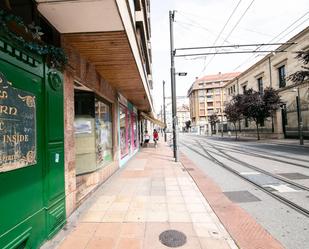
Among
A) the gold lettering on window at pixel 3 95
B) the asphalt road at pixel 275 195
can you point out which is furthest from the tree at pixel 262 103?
the gold lettering on window at pixel 3 95

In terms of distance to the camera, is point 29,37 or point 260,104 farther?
point 260,104

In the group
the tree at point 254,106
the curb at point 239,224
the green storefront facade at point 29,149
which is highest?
the tree at point 254,106

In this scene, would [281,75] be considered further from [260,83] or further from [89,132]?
[89,132]

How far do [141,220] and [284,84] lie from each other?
109 feet

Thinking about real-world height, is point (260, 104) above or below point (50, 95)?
above

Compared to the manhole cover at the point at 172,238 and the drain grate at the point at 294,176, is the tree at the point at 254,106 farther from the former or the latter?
the manhole cover at the point at 172,238

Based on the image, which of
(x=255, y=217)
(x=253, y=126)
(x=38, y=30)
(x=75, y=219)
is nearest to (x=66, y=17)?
(x=38, y=30)

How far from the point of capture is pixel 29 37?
392 centimetres

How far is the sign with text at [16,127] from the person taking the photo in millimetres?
3195

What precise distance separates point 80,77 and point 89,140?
2.34 m

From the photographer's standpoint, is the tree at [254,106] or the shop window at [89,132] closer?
the shop window at [89,132]

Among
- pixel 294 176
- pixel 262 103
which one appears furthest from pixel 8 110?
pixel 262 103

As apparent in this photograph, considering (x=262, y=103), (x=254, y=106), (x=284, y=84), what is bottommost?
(x=254, y=106)

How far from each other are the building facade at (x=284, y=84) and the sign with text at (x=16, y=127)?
85.1ft
